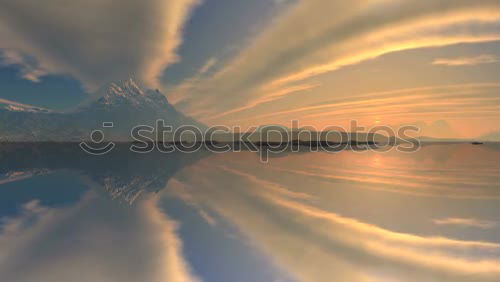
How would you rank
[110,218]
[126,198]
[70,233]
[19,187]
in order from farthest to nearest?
[19,187] → [126,198] → [110,218] → [70,233]

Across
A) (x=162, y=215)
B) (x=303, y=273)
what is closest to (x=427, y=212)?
(x=303, y=273)

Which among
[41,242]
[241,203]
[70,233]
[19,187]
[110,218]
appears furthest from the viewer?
[19,187]

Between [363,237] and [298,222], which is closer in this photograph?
[363,237]

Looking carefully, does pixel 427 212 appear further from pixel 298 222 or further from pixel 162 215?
pixel 162 215

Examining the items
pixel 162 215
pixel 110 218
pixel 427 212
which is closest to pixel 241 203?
pixel 162 215

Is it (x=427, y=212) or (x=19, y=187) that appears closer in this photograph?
(x=427, y=212)

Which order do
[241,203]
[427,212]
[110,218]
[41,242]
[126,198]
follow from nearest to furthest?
[41,242] → [110,218] → [427,212] → [241,203] → [126,198]

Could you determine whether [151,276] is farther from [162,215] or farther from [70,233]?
[162,215]

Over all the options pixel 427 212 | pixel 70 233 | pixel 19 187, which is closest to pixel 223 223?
pixel 70 233

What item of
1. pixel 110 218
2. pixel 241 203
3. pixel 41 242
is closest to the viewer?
pixel 41 242
